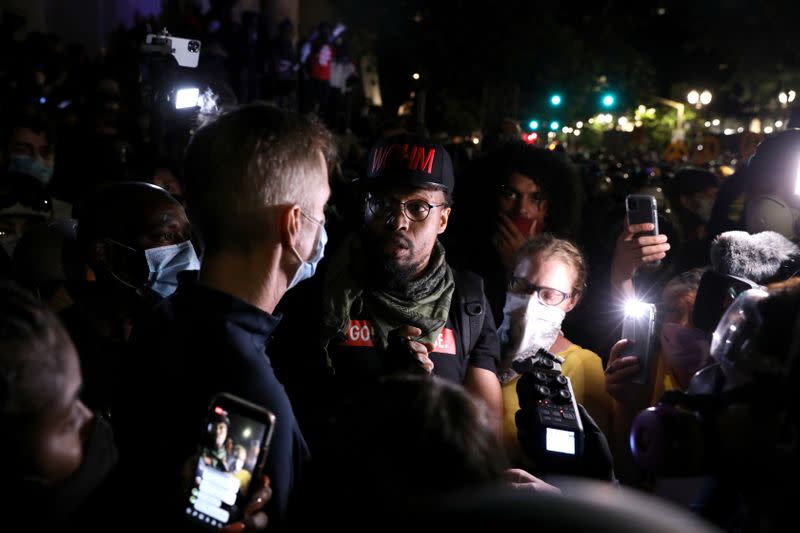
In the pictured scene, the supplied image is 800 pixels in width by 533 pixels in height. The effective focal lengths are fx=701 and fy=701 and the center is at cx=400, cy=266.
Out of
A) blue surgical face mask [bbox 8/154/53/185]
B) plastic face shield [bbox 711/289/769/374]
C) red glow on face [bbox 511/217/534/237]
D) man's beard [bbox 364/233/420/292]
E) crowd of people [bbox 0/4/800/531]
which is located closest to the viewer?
crowd of people [bbox 0/4/800/531]

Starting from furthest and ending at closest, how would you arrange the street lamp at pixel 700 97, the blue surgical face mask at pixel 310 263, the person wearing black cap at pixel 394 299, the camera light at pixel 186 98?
the street lamp at pixel 700 97, the camera light at pixel 186 98, the person wearing black cap at pixel 394 299, the blue surgical face mask at pixel 310 263

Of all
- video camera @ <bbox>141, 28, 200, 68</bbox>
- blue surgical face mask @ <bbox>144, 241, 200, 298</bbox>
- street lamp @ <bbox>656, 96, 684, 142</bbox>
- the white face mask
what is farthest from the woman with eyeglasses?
street lamp @ <bbox>656, 96, 684, 142</bbox>

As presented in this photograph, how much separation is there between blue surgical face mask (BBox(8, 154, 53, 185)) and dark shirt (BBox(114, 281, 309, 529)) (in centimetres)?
434

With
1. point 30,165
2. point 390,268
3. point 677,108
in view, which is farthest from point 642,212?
point 677,108

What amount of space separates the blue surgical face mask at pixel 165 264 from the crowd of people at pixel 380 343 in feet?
0.05

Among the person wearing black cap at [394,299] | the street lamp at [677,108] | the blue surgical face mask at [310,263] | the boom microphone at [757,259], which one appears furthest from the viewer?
the street lamp at [677,108]

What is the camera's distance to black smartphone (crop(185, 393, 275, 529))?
1.53 m

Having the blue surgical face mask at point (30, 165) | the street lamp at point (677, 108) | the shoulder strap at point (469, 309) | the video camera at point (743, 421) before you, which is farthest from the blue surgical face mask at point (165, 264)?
the street lamp at point (677, 108)

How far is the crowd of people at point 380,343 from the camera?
115 cm

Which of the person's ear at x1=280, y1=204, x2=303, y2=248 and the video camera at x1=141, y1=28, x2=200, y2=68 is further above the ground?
the video camera at x1=141, y1=28, x2=200, y2=68

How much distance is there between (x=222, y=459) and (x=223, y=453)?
0.5 inches

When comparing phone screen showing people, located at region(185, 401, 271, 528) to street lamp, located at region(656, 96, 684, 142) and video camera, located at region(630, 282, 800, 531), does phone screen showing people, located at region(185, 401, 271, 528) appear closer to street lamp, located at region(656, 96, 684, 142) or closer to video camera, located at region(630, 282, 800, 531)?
video camera, located at region(630, 282, 800, 531)

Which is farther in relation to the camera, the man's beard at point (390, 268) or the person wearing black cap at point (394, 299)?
the man's beard at point (390, 268)

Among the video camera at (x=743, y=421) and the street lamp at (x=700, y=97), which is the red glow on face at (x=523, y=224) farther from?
the street lamp at (x=700, y=97)
